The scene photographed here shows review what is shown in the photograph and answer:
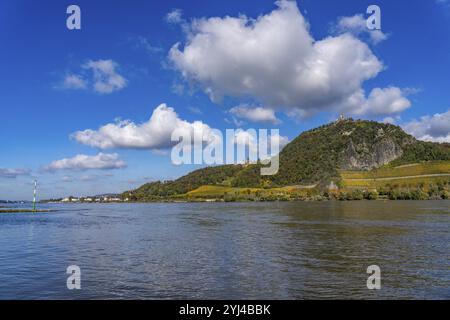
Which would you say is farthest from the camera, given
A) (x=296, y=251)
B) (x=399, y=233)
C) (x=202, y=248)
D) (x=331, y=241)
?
(x=399, y=233)

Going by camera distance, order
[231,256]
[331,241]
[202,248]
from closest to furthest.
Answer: [231,256], [202,248], [331,241]

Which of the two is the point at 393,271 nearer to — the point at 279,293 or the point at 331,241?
the point at 279,293

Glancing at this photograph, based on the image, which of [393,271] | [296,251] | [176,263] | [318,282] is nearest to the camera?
[318,282]

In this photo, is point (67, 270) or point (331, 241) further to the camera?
point (331, 241)

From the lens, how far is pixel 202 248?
1524 inches

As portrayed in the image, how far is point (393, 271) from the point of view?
26.1 meters

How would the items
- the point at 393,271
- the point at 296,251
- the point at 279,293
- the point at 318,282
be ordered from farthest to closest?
1. the point at 296,251
2. the point at 393,271
3. the point at 318,282
4. the point at 279,293

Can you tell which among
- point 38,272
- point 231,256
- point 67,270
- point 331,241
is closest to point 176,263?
point 231,256
